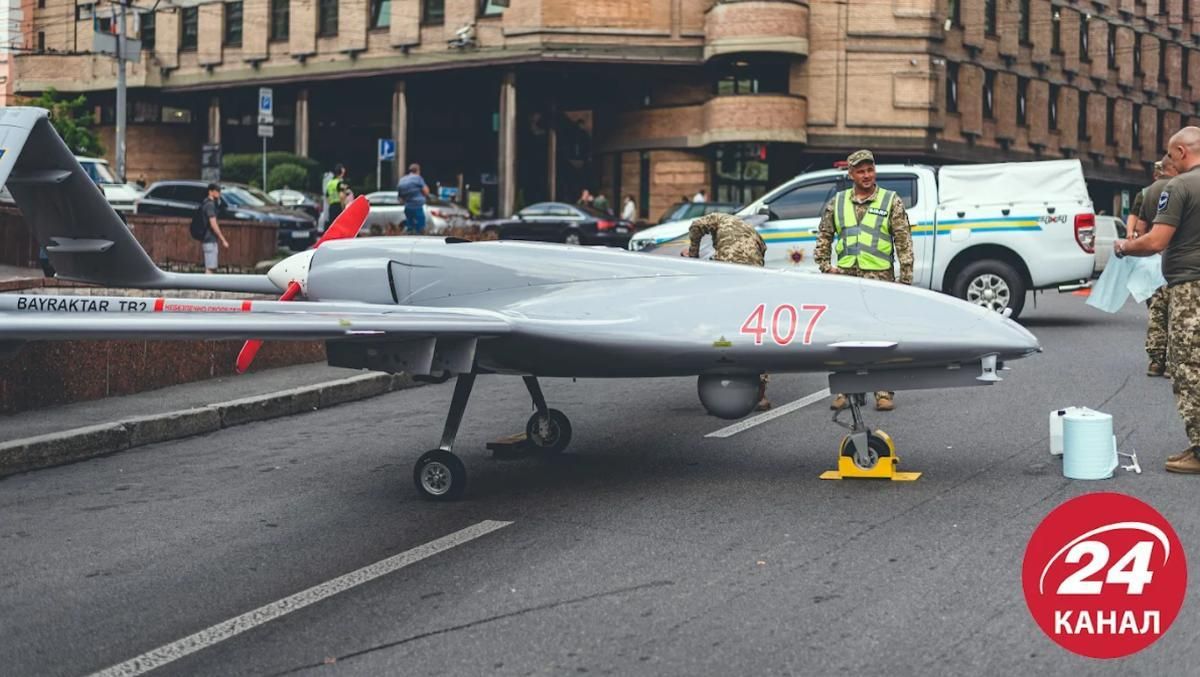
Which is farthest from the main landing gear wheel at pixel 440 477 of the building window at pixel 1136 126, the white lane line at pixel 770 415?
the building window at pixel 1136 126

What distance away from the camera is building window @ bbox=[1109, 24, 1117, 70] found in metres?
56.2

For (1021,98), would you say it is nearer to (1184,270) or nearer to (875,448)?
(1184,270)

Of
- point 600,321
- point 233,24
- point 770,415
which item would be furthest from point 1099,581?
point 233,24

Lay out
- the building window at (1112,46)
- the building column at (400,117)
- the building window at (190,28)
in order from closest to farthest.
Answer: the building column at (400,117)
the building window at (190,28)
the building window at (1112,46)

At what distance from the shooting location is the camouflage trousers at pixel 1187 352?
8016 mm

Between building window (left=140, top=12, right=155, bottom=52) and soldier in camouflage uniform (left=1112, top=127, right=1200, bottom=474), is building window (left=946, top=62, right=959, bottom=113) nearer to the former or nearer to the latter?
building window (left=140, top=12, right=155, bottom=52)

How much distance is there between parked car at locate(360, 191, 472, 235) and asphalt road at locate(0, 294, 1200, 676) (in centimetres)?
2150

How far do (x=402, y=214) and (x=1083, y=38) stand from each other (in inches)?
1257

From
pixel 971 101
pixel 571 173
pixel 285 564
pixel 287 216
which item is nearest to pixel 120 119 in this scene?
pixel 287 216

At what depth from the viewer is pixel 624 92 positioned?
4716 centimetres

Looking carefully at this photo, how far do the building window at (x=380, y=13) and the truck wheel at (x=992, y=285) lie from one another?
3517 centimetres

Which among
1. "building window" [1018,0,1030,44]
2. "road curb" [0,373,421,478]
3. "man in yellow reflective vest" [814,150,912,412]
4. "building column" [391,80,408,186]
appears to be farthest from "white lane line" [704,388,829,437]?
"building window" [1018,0,1030,44]

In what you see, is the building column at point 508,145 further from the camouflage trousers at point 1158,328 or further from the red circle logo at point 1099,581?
the red circle logo at point 1099,581

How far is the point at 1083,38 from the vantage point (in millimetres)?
54000
